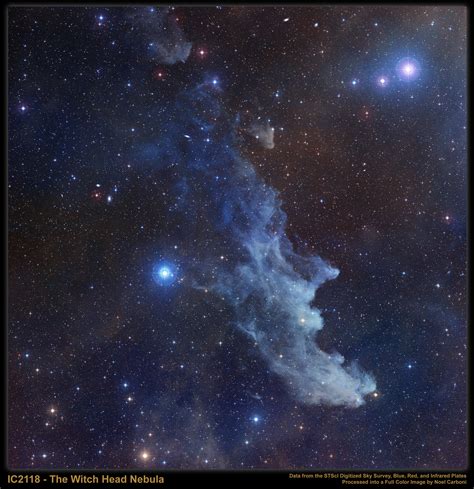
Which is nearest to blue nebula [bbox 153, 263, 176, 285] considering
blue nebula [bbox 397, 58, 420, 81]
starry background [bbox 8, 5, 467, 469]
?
starry background [bbox 8, 5, 467, 469]

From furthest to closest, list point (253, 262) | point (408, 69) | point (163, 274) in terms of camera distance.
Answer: point (253, 262)
point (163, 274)
point (408, 69)

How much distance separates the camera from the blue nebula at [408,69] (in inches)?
287

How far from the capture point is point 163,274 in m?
7.60

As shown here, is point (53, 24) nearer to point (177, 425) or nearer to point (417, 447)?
point (177, 425)

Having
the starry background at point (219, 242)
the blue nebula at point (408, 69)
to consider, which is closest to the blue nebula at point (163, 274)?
the starry background at point (219, 242)

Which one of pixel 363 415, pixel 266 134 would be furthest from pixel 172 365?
pixel 266 134

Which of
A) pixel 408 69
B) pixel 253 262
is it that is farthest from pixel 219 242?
pixel 408 69

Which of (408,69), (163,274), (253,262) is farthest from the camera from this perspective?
(253,262)

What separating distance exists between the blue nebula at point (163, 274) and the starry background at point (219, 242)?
39 millimetres

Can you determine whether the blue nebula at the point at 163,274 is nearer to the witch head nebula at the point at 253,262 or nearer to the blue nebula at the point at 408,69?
the witch head nebula at the point at 253,262

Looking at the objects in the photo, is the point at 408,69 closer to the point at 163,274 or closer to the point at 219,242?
the point at 219,242

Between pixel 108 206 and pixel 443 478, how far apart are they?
25.5 ft

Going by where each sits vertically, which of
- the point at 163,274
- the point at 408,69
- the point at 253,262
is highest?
the point at 408,69

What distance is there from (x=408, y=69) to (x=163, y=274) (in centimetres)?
579
